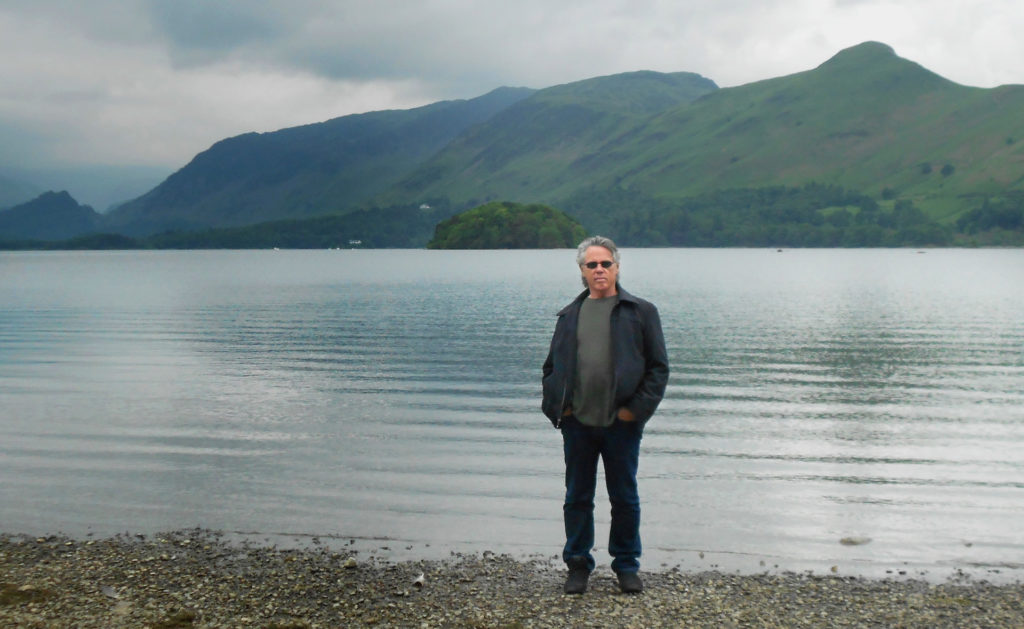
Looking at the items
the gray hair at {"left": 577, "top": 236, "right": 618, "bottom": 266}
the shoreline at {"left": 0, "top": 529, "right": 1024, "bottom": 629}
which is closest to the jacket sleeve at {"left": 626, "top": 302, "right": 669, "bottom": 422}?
the gray hair at {"left": 577, "top": 236, "right": 618, "bottom": 266}

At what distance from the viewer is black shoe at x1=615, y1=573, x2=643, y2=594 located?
31.7ft

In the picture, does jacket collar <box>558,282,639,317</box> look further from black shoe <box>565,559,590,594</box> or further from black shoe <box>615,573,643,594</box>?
black shoe <box>615,573,643,594</box>

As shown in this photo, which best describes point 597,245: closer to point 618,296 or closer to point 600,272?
point 600,272

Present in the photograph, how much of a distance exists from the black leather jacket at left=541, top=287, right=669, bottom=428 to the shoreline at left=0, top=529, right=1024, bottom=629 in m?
1.96

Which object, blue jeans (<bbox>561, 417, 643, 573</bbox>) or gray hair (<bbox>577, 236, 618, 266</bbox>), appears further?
blue jeans (<bbox>561, 417, 643, 573</bbox>)

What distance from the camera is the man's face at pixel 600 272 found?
9.22m

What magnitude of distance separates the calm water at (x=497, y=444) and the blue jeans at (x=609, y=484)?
1430 millimetres

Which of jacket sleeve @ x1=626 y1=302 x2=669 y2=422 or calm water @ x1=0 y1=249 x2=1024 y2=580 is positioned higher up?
jacket sleeve @ x1=626 y1=302 x2=669 y2=422

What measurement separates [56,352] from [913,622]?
118 ft

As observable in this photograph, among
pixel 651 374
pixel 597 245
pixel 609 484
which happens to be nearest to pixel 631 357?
pixel 651 374

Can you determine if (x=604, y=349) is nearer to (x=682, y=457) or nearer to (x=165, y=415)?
(x=682, y=457)

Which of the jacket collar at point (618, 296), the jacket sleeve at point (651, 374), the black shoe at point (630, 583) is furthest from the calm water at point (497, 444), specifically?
the jacket collar at point (618, 296)

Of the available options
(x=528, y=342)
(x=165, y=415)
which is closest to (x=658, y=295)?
(x=528, y=342)

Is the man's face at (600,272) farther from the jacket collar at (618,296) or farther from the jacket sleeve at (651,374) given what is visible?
the jacket sleeve at (651,374)
